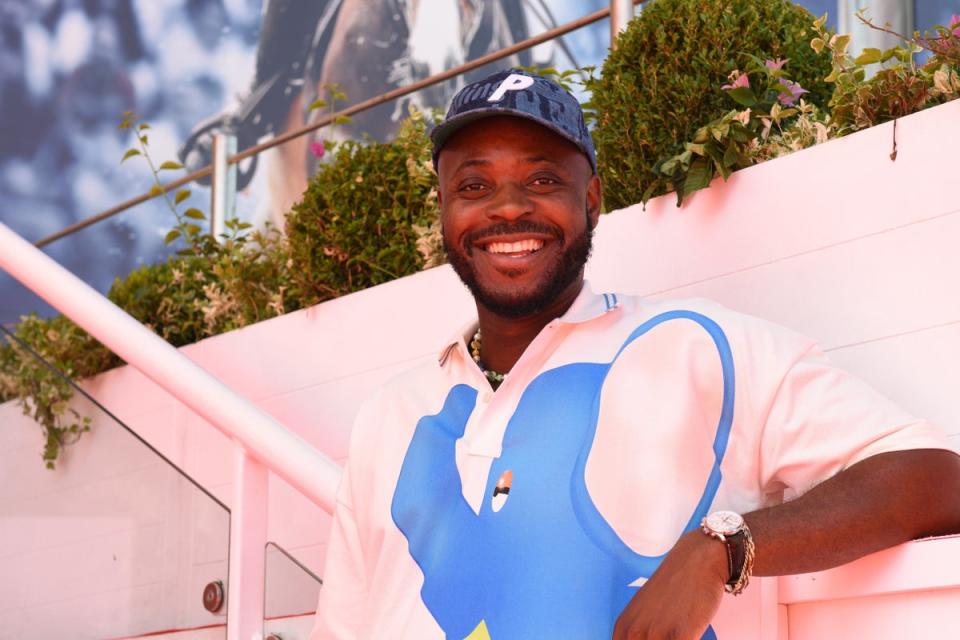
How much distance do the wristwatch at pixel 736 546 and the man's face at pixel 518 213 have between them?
→ 615mm

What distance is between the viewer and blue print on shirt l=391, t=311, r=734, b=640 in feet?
5.50

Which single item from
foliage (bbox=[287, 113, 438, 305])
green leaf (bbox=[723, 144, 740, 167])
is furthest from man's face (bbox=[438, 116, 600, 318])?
foliage (bbox=[287, 113, 438, 305])

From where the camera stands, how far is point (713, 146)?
2959 millimetres

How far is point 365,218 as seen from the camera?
→ 12.7 feet

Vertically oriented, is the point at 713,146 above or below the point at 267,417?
above

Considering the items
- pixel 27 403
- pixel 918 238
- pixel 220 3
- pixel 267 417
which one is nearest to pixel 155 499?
pixel 267 417

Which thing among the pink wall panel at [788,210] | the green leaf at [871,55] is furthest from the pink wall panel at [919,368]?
the green leaf at [871,55]

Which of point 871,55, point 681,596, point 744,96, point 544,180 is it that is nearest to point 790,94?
point 744,96

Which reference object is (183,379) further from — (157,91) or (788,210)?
(157,91)

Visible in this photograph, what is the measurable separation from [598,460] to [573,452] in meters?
0.04

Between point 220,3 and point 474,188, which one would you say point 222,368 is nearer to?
point 474,188

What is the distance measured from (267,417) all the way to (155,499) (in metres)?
0.43

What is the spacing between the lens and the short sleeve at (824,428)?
1628mm

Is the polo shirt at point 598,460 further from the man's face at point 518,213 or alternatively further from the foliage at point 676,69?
the foliage at point 676,69
